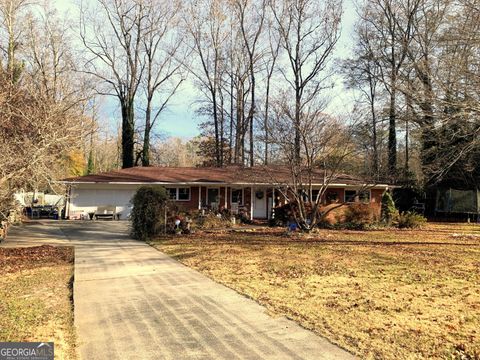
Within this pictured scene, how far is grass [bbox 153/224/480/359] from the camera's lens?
5.15m

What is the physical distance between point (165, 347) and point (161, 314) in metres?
1.39

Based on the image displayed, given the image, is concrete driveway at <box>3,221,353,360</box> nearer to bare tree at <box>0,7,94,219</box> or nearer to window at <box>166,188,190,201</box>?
bare tree at <box>0,7,94,219</box>

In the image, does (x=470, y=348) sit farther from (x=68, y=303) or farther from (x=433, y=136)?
(x=433, y=136)

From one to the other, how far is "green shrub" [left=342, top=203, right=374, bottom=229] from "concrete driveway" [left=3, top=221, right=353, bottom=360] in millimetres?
13713

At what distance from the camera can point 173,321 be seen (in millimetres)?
5895

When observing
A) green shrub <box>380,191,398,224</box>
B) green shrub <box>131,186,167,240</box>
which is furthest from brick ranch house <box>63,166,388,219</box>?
green shrub <box>131,186,167,240</box>

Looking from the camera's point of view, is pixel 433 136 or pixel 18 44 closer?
pixel 433 136

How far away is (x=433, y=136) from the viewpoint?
1900 cm

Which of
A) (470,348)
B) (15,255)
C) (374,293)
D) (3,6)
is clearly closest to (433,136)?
(374,293)

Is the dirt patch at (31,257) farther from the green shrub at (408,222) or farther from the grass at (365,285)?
the green shrub at (408,222)

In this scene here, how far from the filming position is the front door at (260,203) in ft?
92.2

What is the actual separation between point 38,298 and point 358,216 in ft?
57.9

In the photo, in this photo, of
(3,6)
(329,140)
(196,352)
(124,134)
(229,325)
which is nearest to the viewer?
(196,352)

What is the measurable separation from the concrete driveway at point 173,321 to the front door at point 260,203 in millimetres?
17813
